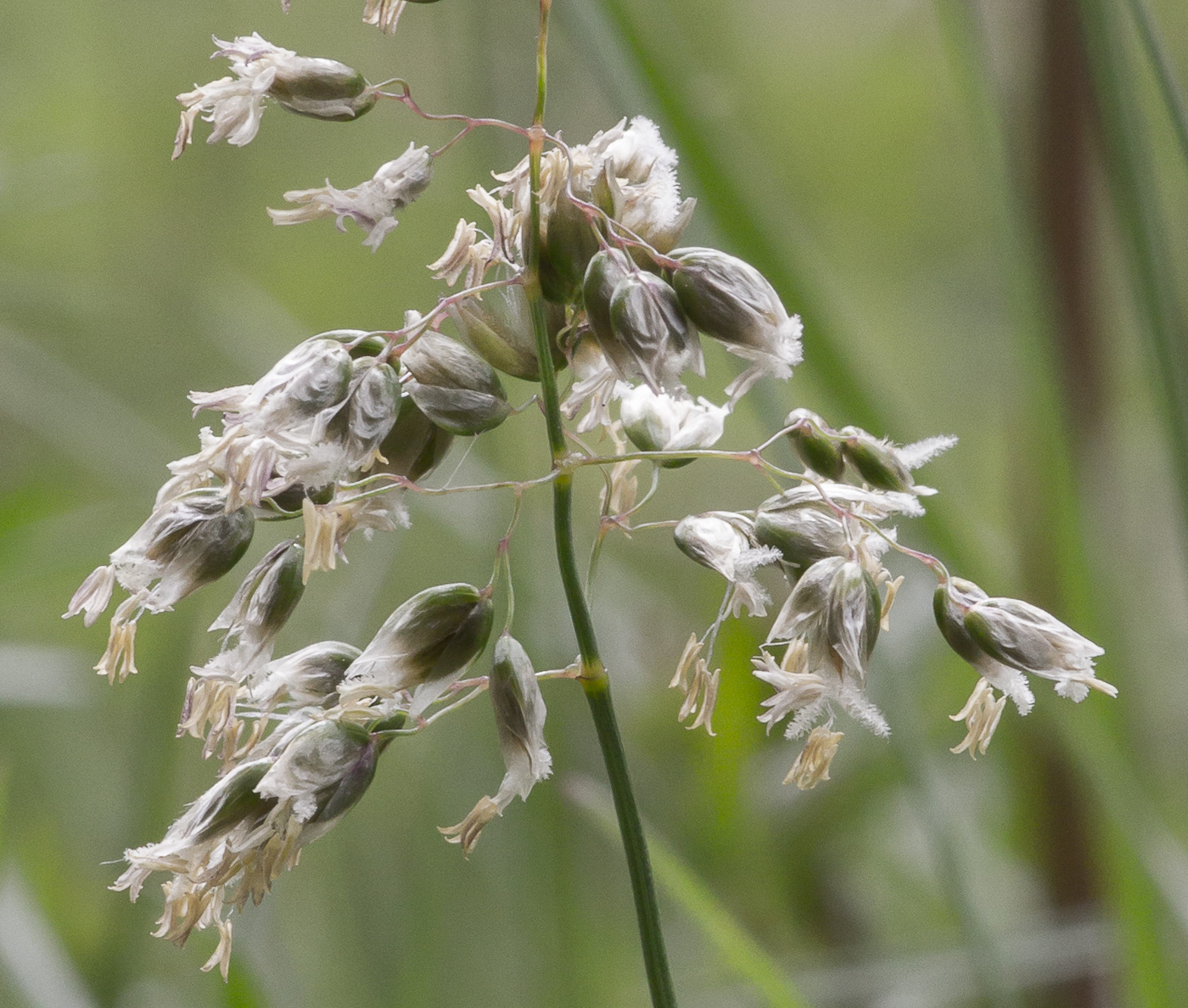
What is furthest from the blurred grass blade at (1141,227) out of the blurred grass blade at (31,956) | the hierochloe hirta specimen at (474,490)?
the blurred grass blade at (31,956)

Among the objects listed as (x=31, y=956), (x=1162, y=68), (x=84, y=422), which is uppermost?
(x=84, y=422)

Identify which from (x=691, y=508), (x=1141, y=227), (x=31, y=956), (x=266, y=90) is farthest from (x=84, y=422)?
(x=691, y=508)

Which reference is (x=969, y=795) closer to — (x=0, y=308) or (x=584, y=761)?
(x=584, y=761)

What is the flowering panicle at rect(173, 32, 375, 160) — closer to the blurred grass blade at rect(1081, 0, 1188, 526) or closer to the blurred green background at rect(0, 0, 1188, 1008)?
the blurred green background at rect(0, 0, 1188, 1008)

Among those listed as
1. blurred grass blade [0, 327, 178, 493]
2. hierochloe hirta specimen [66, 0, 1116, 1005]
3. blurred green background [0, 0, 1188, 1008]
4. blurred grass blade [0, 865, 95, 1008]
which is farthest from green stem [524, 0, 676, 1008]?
blurred grass blade [0, 327, 178, 493]

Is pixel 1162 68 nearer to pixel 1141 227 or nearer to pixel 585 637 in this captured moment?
pixel 1141 227

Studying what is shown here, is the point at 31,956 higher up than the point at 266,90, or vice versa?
the point at 266,90

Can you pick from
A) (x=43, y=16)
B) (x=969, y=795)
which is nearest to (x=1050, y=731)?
(x=969, y=795)
